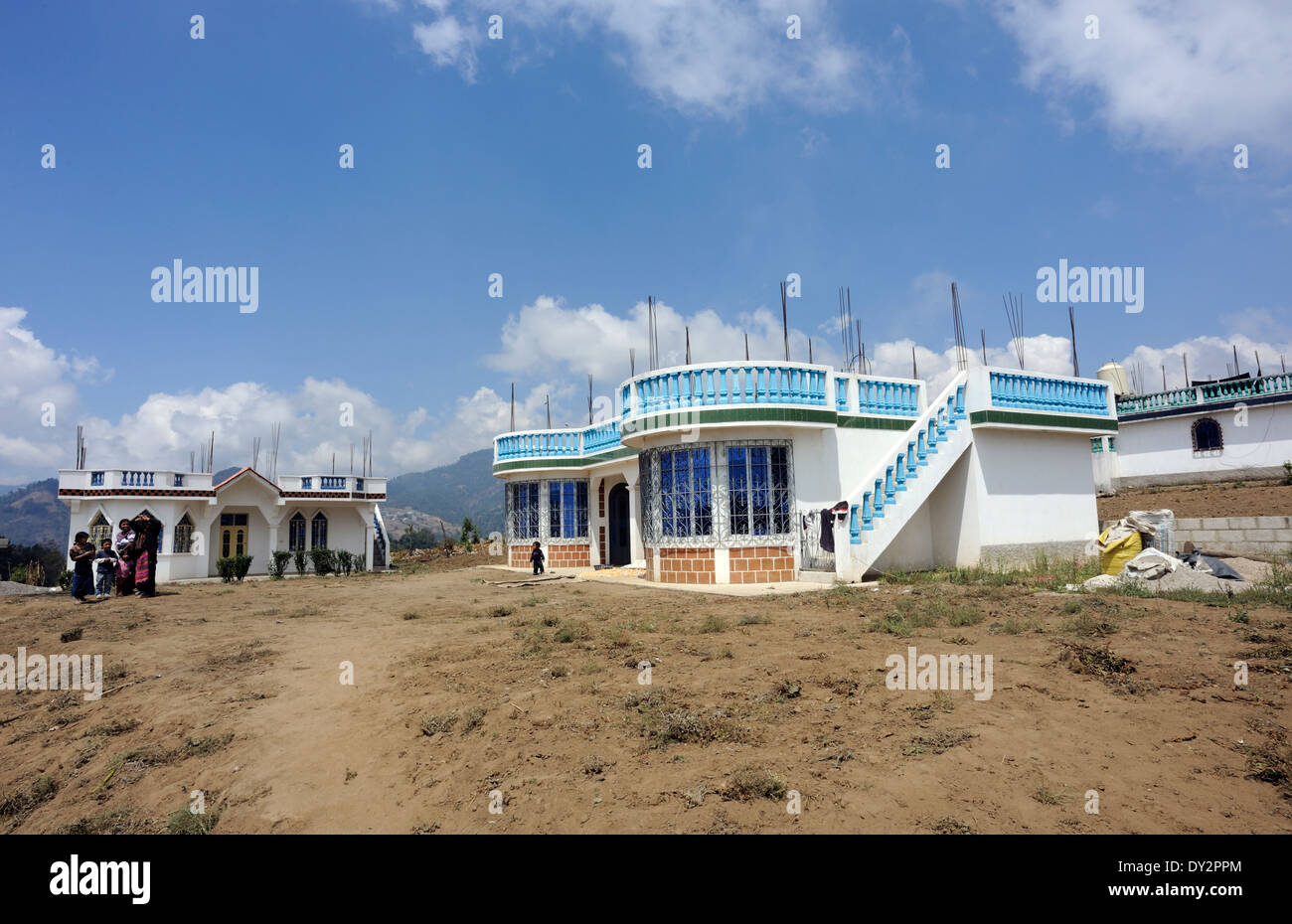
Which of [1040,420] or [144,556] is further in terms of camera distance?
[144,556]

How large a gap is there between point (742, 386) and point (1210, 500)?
670 inches

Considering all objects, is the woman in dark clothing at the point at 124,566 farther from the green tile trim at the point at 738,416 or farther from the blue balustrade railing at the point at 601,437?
the blue balustrade railing at the point at 601,437

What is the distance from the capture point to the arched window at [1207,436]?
2314 centimetres

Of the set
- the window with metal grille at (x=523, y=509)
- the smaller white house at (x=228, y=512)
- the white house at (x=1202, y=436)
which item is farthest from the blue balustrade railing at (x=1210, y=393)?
the smaller white house at (x=228, y=512)

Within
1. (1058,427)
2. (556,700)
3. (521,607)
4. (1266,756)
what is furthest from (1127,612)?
(521,607)

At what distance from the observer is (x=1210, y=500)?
67.8ft

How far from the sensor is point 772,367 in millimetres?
14109

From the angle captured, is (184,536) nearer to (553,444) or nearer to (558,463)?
(553,444)

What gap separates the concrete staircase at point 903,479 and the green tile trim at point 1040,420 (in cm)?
35

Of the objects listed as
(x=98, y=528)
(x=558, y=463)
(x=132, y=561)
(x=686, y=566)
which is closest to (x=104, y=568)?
(x=132, y=561)

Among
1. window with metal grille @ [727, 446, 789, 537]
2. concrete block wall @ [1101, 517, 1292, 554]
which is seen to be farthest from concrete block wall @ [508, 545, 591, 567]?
concrete block wall @ [1101, 517, 1292, 554]
